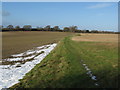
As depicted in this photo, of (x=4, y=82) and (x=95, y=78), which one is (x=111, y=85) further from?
(x=4, y=82)

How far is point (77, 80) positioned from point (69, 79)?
608mm

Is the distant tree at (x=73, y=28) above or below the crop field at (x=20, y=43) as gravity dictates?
above

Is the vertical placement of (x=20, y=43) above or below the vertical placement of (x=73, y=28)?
below

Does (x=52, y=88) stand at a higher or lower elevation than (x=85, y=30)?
lower

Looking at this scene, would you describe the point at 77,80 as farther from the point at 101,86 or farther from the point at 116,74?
the point at 116,74

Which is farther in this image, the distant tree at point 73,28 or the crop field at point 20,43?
the distant tree at point 73,28

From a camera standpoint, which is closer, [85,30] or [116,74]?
[116,74]

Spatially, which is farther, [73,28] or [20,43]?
[73,28]

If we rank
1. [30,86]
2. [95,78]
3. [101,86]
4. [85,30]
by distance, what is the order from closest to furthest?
[101,86] → [30,86] → [95,78] → [85,30]

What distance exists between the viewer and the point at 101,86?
8352mm

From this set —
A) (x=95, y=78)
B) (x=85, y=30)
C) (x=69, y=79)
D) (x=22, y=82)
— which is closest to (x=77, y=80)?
(x=69, y=79)

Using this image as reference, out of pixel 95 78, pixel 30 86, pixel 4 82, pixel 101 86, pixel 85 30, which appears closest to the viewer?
pixel 101 86

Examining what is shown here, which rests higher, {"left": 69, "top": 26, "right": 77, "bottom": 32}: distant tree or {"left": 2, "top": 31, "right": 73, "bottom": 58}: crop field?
{"left": 69, "top": 26, "right": 77, "bottom": 32}: distant tree

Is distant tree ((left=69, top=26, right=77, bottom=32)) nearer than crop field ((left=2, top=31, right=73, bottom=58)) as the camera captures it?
No
